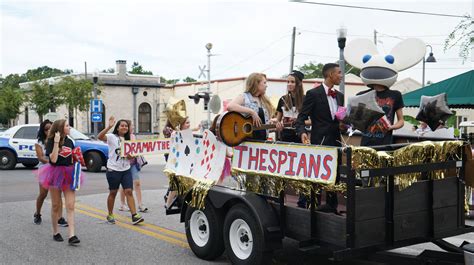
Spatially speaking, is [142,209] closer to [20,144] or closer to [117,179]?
[117,179]

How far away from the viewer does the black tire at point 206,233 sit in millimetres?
5918

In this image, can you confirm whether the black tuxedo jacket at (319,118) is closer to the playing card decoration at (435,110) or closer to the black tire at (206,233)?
the playing card decoration at (435,110)

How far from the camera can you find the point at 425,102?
6023 millimetres

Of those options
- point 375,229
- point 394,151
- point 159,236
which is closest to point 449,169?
point 394,151

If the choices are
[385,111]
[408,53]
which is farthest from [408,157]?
[408,53]

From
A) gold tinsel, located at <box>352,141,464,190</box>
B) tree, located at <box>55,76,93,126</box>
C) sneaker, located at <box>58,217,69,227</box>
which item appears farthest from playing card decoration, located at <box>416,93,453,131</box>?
tree, located at <box>55,76,93,126</box>

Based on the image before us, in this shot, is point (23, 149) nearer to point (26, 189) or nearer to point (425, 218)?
point (26, 189)

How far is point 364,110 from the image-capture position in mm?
4797

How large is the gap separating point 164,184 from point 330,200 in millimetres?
9456

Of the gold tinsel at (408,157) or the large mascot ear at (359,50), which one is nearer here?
the gold tinsel at (408,157)

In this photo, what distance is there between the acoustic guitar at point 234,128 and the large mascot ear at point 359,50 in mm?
1755

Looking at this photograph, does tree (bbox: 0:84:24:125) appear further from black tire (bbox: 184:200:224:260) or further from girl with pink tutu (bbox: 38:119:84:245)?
black tire (bbox: 184:200:224:260)

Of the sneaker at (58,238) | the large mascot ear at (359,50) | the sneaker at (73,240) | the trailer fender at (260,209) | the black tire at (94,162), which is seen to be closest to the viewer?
the trailer fender at (260,209)

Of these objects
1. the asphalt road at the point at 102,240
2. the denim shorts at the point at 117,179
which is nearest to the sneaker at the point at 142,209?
the asphalt road at the point at 102,240
